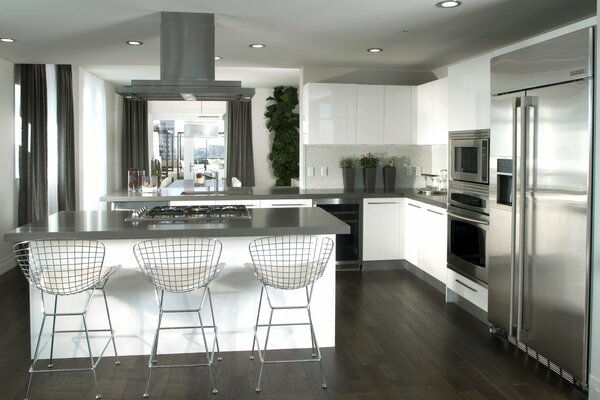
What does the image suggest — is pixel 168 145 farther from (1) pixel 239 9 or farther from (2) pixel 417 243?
(1) pixel 239 9

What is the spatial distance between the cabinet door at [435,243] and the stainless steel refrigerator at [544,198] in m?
1.31

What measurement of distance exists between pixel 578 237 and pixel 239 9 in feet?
8.90

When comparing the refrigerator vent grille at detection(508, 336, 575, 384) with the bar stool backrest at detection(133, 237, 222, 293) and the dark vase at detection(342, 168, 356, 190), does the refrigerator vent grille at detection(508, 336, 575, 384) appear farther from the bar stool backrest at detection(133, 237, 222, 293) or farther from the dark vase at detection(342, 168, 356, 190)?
the dark vase at detection(342, 168, 356, 190)

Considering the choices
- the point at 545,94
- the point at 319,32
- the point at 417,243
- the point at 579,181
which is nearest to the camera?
the point at 579,181

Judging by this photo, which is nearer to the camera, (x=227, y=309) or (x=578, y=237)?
(x=578, y=237)

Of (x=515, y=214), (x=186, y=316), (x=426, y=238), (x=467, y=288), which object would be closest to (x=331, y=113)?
(x=426, y=238)

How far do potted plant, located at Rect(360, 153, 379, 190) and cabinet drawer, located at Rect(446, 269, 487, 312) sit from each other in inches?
76.7

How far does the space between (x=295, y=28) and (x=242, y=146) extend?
5.91 metres

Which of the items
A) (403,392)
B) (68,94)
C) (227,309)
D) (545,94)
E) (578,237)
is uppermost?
(68,94)

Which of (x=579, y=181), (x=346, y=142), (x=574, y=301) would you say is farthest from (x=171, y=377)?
(x=346, y=142)

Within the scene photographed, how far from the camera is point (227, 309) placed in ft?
13.8

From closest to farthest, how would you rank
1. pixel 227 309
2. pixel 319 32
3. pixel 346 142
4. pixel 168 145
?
pixel 227 309
pixel 319 32
pixel 346 142
pixel 168 145

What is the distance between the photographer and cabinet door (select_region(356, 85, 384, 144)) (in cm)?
700

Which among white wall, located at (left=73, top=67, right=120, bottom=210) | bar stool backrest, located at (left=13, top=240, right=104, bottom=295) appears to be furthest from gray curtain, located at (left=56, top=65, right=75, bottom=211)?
bar stool backrest, located at (left=13, top=240, right=104, bottom=295)
